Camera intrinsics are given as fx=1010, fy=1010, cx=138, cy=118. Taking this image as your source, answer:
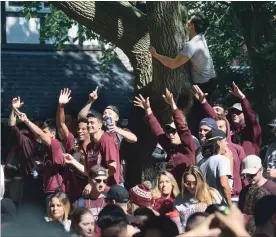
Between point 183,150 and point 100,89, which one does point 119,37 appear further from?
point 100,89

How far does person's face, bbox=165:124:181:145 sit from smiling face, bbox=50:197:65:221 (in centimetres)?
150

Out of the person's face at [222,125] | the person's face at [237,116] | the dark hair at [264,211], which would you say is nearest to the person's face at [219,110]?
the person's face at [237,116]

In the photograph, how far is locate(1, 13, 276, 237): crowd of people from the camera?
25.1 feet

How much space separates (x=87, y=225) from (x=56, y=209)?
1053 mm

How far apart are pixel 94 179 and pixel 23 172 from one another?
6.42ft

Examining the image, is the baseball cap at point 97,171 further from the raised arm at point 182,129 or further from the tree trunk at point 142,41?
the tree trunk at point 142,41

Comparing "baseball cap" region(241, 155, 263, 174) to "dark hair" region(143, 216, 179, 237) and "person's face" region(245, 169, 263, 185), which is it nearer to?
"person's face" region(245, 169, 263, 185)

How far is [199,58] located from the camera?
10602mm

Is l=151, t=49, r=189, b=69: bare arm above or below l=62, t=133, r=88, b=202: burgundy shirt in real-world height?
above

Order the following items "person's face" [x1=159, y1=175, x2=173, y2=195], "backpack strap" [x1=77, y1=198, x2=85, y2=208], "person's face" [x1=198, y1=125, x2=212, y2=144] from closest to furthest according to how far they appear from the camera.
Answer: "backpack strap" [x1=77, y1=198, x2=85, y2=208] < "person's face" [x1=159, y1=175, x2=173, y2=195] < "person's face" [x1=198, y1=125, x2=212, y2=144]

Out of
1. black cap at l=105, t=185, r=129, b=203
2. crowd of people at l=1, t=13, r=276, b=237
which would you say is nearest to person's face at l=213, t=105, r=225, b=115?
crowd of people at l=1, t=13, r=276, b=237

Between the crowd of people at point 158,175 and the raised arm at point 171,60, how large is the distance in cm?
1

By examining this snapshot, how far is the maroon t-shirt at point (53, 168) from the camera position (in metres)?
10.2

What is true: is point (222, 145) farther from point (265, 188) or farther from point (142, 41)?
point (142, 41)
